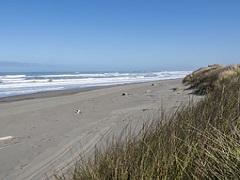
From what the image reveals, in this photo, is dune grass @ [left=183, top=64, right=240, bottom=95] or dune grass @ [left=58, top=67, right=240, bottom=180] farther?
dune grass @ [left=183, top=64, right=240, bottom=95]

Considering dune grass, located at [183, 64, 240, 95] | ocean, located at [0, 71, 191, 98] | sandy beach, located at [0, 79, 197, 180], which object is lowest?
ocean, located at [0, 71, 191, 98]

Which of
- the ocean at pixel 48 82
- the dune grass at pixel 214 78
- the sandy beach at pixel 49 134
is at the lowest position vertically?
the ocean at pixel 48 82

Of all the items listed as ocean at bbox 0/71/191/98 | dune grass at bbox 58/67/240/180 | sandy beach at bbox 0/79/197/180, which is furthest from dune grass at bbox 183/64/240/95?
ocean at bbox 0/71/191/98

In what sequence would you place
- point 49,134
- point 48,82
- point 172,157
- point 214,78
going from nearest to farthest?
point 172,157 < point 49,134 < point 214,78 < point 48,82

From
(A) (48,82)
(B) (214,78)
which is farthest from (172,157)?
(A) (48,82)

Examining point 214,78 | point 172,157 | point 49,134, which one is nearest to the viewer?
point 172,157

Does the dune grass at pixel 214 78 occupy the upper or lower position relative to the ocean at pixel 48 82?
upper

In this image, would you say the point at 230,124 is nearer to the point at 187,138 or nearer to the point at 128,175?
the point at 187,138

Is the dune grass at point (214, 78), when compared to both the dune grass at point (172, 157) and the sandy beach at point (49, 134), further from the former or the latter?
the dune grass at point (172, 157)

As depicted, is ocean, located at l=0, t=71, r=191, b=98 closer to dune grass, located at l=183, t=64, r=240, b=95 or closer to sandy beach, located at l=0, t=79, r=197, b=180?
dune grass, located at l=183, t=64, r=240, b=95

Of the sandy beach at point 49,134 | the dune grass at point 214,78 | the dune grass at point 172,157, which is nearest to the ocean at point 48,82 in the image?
the dune grass at point 214,78

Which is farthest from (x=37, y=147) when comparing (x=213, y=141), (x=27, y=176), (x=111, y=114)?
(x=213, y=141)

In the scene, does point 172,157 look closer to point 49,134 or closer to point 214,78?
point 49,134

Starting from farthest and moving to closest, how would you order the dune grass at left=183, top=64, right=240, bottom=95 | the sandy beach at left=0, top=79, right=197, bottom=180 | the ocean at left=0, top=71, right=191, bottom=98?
the ocean at left=0, top=71, right=191, bottom=98
the dune grass at left=183, top=64, right=240, bottom=95
the sandy beach at left=0, top=79, right=197, bottom=180
